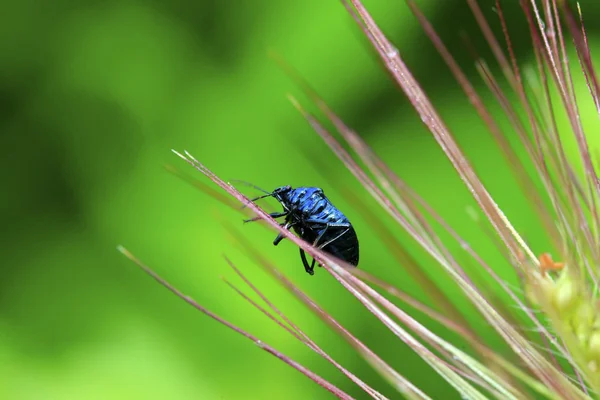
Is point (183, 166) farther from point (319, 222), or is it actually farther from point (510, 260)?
point (510, 260)

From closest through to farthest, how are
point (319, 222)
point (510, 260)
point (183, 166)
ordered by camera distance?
1. point (510, 260)
2. point (319, 222)
3. point (183, 166)

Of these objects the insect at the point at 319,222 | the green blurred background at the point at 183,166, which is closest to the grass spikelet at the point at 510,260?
the insect at the point at 319,222

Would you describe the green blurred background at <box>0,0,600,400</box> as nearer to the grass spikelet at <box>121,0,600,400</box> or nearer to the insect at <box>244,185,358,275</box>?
the insect at <box>244,185,358,275</box>

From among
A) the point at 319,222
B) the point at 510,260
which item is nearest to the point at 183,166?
the point at 319,222

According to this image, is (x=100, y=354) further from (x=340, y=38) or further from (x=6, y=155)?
(x=340, y=38)

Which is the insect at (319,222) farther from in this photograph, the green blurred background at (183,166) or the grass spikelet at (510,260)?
the green blurred background at (183,166)

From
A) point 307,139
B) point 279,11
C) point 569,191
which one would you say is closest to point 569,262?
point 569,191

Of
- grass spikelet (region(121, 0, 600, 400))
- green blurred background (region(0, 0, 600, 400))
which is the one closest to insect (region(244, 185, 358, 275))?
grass spikelet (region(121, 0, 600, 400))
